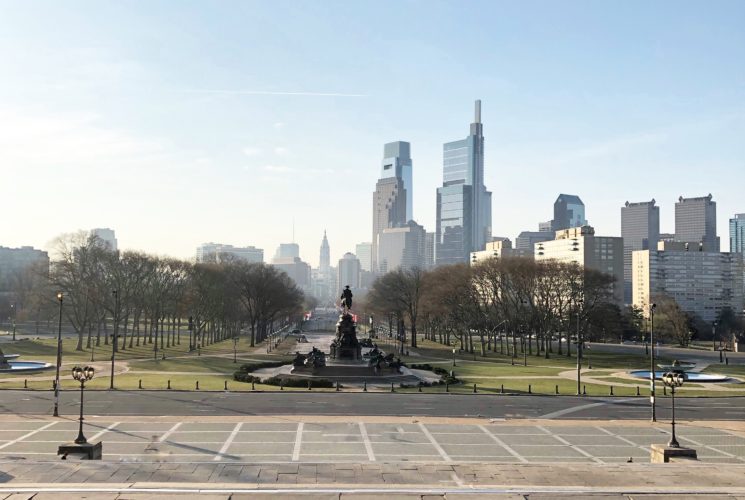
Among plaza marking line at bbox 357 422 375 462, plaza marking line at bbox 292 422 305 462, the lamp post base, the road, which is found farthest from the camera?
the road

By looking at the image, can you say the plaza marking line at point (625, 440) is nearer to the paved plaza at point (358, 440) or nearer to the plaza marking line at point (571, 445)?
the paved plaza at point (358, 440)

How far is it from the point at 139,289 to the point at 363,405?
238ft

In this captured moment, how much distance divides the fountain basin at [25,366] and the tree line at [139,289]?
1207cm

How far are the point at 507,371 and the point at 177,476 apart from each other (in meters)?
60.2

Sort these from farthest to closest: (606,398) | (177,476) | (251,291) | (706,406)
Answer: (251,291) < (606,398) < (706,406) < (177,476)

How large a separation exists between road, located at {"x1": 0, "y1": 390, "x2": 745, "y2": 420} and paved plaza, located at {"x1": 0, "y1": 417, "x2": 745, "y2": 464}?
12.2 ft

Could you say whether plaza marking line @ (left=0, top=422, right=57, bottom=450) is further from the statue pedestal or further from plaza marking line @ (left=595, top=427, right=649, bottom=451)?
plaza marking line @ (left=595, top=427, right=649, bottom=451)

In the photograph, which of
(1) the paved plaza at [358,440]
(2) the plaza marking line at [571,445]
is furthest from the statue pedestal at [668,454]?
(2) the plaza marking line at [571,445]

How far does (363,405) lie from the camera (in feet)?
168

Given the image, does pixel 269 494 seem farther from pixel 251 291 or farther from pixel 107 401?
pixel 251 291

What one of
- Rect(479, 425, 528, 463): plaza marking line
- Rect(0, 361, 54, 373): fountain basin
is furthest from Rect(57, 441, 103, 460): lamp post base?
Rect(0, 361, 54, 373): fountain basin

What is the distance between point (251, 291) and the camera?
411 feet

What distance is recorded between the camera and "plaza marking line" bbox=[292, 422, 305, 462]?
33.6m

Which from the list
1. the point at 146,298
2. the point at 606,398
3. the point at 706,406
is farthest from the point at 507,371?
the point at 146,298
